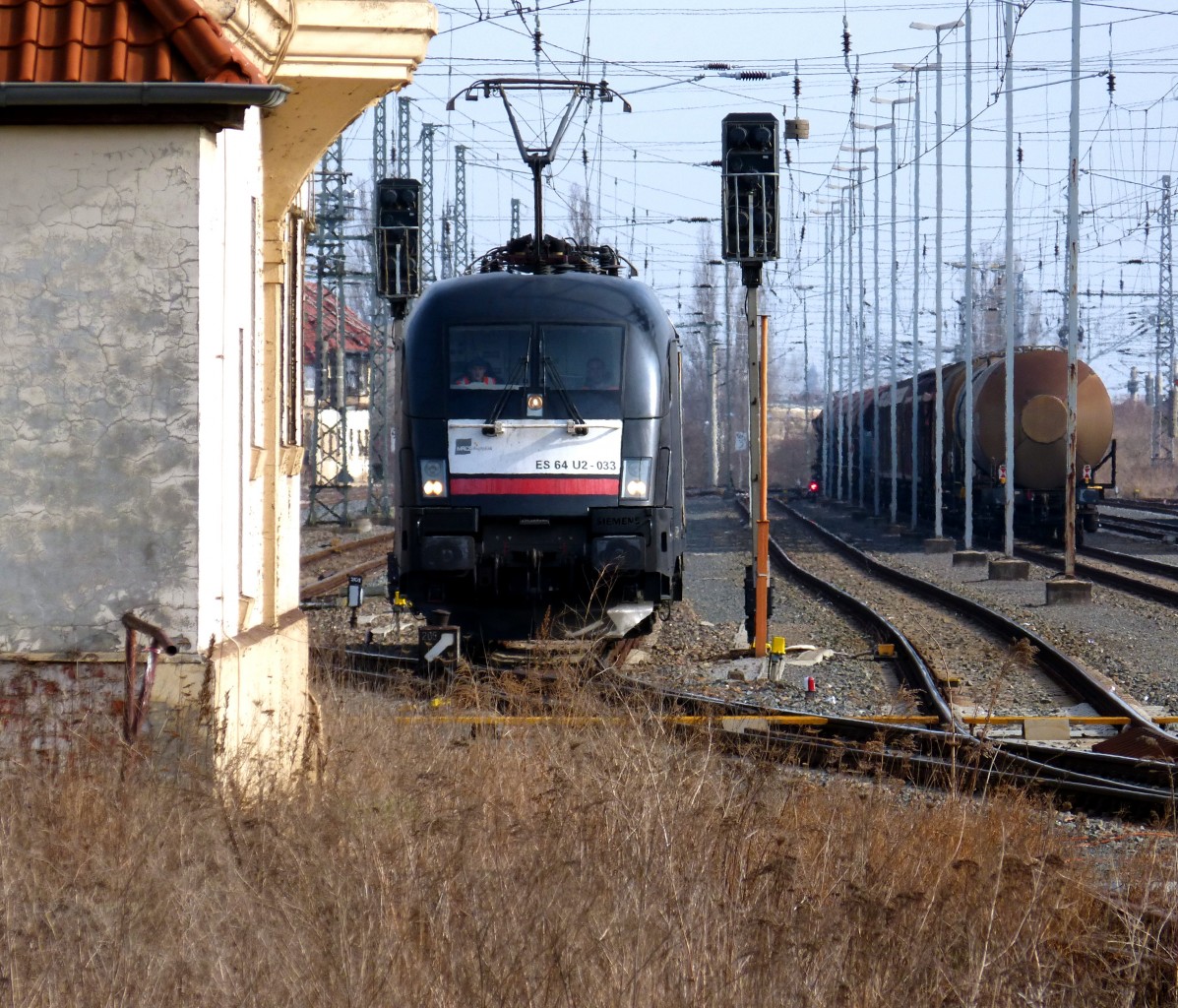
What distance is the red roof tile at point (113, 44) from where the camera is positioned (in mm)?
6180

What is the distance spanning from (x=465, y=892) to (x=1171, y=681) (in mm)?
9145

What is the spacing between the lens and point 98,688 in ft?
20.7

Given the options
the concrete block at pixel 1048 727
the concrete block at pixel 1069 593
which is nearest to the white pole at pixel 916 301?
the concrete block at pixel 1069 593

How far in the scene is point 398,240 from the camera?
15867mm

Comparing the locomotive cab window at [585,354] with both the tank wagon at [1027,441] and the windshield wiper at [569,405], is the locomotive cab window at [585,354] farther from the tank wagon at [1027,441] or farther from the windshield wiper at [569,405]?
the tank wagon at [1027,441]

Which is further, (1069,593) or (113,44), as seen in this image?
(1069,593)

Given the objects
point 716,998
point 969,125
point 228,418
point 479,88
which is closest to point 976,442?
point 969,125

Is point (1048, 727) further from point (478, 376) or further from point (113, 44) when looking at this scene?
point (113, 44)

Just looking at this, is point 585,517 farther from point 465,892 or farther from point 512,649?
point 465,892

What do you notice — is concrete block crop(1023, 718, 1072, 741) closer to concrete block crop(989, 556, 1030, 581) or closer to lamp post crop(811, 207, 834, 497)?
concrete block crop(989, 556, 1030, 581)

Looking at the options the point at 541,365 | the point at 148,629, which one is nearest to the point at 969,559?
the point at 541,365

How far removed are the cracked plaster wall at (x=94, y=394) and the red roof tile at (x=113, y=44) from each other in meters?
0.25

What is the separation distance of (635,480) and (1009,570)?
44.0 feet

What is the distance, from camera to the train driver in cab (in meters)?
11.9
